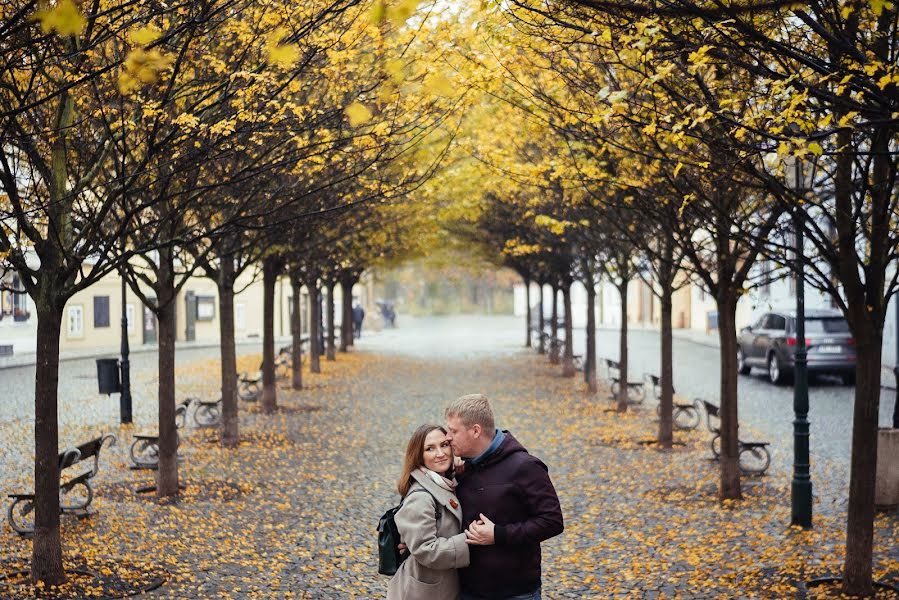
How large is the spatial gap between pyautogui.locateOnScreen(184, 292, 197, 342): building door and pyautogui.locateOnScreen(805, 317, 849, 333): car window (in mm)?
33421

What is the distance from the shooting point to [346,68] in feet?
33.7

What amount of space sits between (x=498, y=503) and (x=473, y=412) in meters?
0.40

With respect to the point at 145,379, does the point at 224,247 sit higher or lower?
higher

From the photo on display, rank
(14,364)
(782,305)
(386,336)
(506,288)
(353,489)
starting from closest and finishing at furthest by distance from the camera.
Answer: (353,489) → (14,364) → (782,305) → (386,336) → (506,288)

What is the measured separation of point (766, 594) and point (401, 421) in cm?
1231

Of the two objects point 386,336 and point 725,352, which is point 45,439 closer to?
point 725,352

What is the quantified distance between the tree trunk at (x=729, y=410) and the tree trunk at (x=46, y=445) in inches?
273

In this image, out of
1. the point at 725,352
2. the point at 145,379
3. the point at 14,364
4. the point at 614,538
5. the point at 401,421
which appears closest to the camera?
the point at 614,538

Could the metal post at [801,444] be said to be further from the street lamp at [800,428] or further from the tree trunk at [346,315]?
the tree trunk at [346,315]

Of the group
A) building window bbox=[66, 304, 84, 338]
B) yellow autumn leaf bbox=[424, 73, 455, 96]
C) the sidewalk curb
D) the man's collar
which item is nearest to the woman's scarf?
the man's collar

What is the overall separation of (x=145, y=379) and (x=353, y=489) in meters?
17.4

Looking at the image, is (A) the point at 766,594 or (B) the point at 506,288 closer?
(A) the point at 766,594

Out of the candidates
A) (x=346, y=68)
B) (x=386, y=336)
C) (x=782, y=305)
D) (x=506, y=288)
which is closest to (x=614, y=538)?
(x=346, y=68)

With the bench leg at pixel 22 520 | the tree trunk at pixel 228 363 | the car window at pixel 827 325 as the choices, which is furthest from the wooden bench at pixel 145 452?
the car window at pixel 827 325
